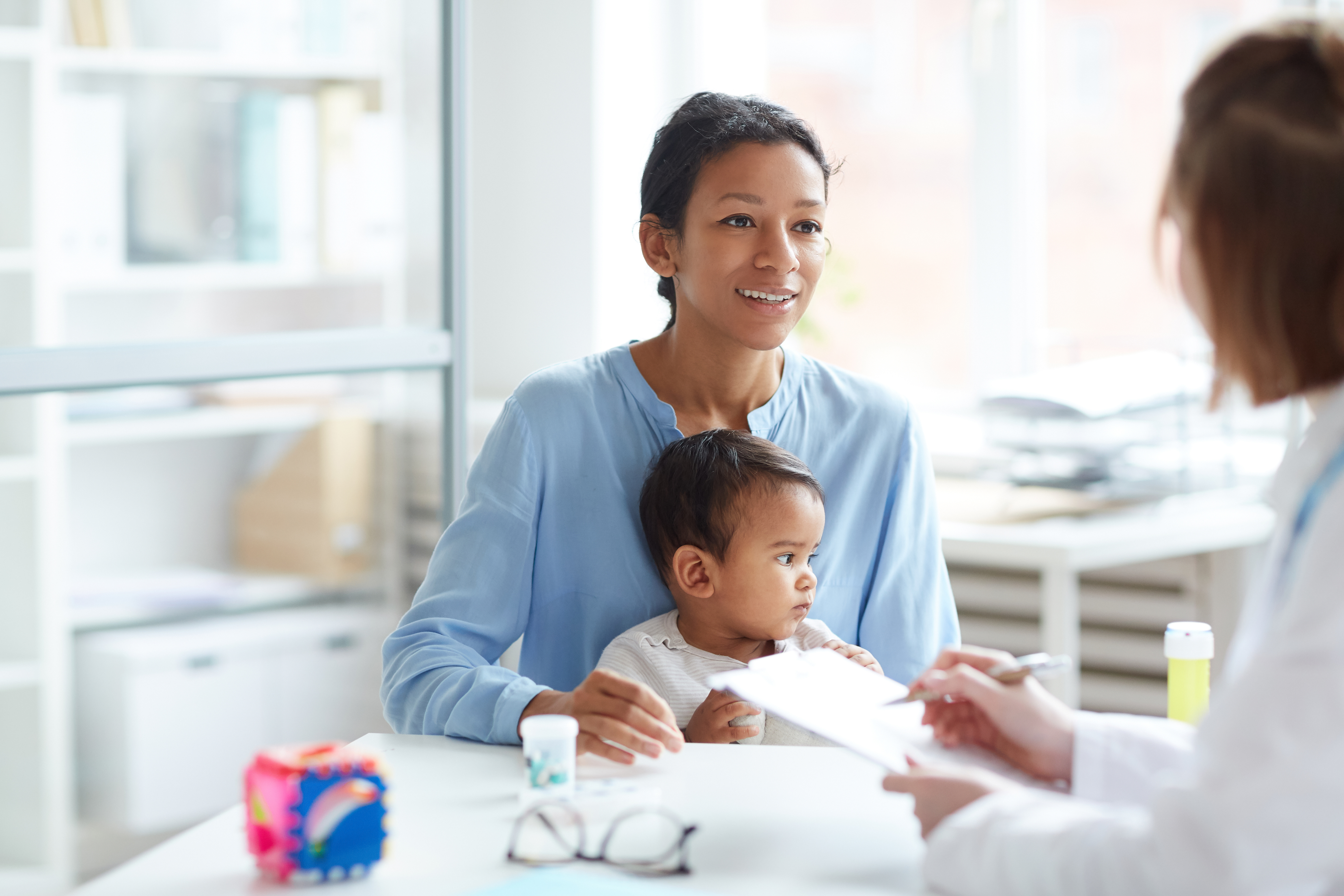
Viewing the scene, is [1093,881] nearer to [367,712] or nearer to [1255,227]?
[1255,227]

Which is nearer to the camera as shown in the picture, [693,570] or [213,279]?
[693,570]

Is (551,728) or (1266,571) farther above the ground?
(1266,571)

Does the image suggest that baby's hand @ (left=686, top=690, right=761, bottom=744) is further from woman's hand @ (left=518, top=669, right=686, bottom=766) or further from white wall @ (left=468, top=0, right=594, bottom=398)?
white wall @ (left=468, top=0, right=594, bottom=398)

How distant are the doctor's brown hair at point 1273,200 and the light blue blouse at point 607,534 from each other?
0.81m

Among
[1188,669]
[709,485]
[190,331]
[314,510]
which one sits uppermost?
[190,331]

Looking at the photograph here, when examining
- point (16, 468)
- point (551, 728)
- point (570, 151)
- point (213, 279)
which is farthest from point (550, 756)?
point (570, 151)

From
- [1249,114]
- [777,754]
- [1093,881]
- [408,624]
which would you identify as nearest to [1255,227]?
[1249,114]

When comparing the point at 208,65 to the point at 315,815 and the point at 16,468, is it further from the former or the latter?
the point at 315,815

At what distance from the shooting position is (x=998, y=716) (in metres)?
1.10

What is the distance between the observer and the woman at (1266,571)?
75cm

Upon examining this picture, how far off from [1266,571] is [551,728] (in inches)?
21.6

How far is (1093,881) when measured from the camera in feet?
2.71

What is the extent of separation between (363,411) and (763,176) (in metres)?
1.41

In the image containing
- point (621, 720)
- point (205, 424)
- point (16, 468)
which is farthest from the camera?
point (205, 424)
